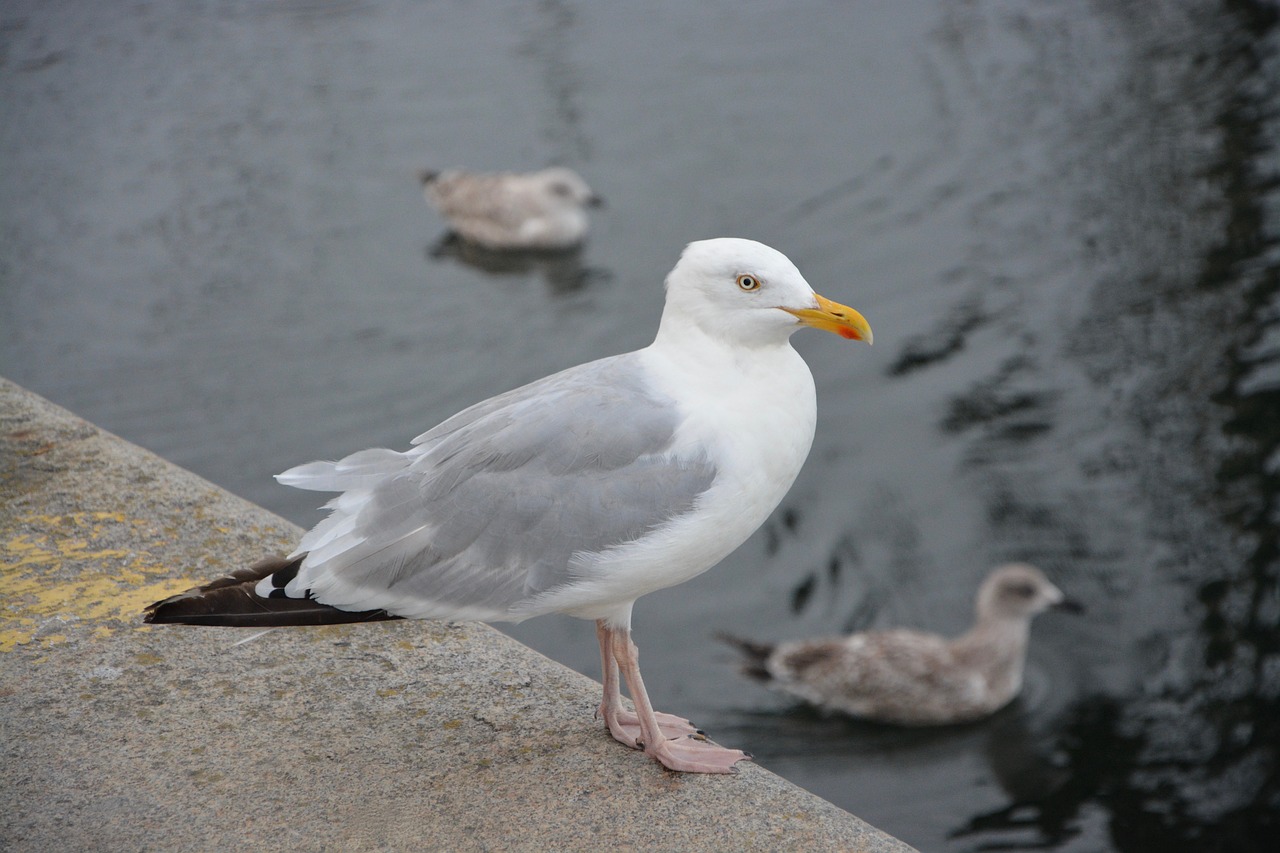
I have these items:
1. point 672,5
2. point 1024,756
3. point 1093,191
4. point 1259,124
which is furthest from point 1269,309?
point 672,5

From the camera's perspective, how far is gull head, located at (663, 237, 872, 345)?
10.7 ft

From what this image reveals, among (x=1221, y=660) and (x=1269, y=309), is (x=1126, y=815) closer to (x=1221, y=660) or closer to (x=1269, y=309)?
(x=1221, y=660)

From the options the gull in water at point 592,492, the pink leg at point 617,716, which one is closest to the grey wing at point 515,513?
the gull in water at point 592,492

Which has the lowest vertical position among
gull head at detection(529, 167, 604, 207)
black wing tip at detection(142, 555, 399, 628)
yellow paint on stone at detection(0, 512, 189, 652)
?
yellow paint on stone at detection(0, 512, 189, 652)

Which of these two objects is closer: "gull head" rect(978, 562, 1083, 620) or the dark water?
the dark water

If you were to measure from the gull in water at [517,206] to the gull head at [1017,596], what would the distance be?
514cm

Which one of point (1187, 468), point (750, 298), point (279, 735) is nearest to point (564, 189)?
point (1187, 468)

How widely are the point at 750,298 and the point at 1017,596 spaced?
13.5 ft

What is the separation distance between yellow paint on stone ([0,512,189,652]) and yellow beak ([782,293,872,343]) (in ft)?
6.16

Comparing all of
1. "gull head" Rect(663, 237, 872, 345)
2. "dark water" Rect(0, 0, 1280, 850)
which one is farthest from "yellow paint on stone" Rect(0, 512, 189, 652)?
"dark water" Rect(0, 0, 1280, 850)

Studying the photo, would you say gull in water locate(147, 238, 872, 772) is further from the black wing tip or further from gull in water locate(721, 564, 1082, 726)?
gull in water locate(721, 564, 1082, 726)

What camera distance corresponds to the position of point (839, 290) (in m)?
9.62

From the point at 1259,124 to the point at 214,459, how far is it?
8.78 metres

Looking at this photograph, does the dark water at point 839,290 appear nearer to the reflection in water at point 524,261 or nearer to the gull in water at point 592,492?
the reflection in water at point 524,261
